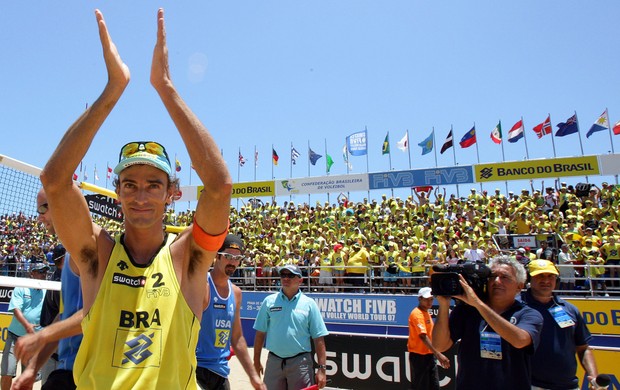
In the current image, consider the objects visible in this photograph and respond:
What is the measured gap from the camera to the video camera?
325 cm

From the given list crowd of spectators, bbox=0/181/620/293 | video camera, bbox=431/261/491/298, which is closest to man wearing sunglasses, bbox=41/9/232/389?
video camera, bbox=431/261/491/298

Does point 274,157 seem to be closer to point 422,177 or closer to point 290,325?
point 422,177

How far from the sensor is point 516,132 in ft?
90.4

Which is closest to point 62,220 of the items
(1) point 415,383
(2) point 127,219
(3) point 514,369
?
(2) point 127,219

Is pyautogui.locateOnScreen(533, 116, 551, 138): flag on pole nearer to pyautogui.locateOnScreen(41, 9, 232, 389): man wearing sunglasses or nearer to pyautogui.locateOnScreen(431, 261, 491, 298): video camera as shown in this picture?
pyautogui.locateOnScreen(431, 261, 491, 298): video camera

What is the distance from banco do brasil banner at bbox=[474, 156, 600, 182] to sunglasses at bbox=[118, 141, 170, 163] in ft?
74.7

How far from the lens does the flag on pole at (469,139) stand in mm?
28297

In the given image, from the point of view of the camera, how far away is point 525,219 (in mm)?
15273

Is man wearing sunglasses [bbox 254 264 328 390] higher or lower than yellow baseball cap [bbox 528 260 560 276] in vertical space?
lower

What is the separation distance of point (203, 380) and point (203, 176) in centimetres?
281

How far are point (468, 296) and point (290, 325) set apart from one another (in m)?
2.83

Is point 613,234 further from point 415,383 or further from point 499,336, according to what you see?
point 499,336

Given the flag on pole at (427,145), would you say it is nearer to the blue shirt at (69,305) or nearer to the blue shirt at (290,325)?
the blue shirt at (290,325)

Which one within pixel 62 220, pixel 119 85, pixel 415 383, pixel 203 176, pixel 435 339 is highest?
pixel 119 85
